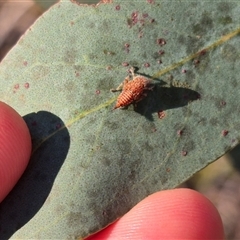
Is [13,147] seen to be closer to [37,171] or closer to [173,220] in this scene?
[37,171]

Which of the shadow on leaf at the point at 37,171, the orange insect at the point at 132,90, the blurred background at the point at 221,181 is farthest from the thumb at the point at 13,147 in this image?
the blurred background at the point at 221,181

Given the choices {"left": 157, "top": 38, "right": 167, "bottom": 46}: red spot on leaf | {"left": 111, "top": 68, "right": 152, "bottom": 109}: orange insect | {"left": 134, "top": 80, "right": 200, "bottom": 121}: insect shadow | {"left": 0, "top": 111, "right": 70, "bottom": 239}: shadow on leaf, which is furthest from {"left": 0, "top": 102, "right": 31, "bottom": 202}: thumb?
{"left": 157, "top": 38, "right": 167, "bottom": 46}: red spot on leaf

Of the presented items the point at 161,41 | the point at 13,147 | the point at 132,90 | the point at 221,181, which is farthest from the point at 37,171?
the point at 221,181

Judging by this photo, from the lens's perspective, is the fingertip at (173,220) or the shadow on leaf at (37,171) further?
the fingertip at (173,220)

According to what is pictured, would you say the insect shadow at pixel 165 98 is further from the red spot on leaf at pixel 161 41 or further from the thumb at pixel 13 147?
the thumb at pixel 13 147

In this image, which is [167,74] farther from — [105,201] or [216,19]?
[105,201]

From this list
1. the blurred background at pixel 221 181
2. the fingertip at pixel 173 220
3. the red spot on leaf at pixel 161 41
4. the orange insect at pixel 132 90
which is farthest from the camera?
the blurred background at pixel 221 181
